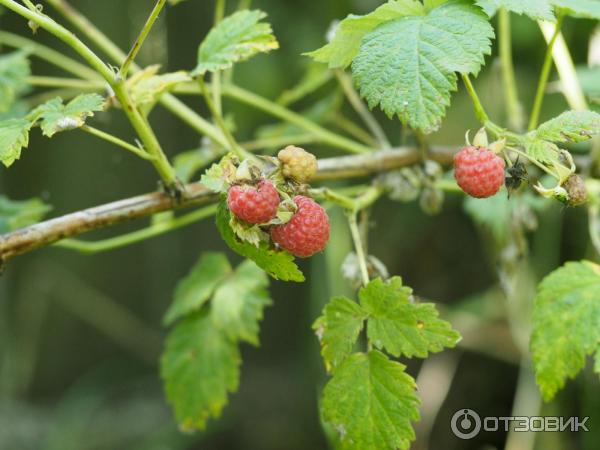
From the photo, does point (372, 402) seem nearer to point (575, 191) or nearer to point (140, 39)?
point (575, 191)

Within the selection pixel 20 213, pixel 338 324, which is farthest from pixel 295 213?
pixel 20 213

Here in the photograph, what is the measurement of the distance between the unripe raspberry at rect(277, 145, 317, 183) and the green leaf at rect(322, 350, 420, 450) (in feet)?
0.73

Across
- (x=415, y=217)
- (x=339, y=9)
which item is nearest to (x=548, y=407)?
(x=415, y=217)

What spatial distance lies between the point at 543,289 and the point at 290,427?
5.38 ft

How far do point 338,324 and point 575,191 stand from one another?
28 cm

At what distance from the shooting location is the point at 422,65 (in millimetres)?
666

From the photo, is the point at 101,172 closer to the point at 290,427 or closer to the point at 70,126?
the point at 290,427

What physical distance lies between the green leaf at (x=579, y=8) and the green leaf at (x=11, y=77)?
2.56 ft

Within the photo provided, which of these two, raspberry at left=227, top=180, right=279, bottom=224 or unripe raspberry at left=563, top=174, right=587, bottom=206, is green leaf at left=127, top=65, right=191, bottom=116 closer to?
raspberry at left=227, top=180, right=279, bottom=224

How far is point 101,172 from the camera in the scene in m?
2.20

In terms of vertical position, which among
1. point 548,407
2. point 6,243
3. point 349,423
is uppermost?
point 6,243

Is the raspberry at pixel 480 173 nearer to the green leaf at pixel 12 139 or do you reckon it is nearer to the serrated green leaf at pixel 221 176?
the serrated green leaf at pixel 221 176

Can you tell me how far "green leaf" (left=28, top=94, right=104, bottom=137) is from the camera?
2.26 feet

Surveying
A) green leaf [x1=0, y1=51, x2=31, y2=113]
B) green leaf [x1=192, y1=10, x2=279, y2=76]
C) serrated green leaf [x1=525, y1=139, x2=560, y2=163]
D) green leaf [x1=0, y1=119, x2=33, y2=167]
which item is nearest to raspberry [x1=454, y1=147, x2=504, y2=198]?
serrated green leaf [x1=525, y1=139, x2=560, y2=163]
